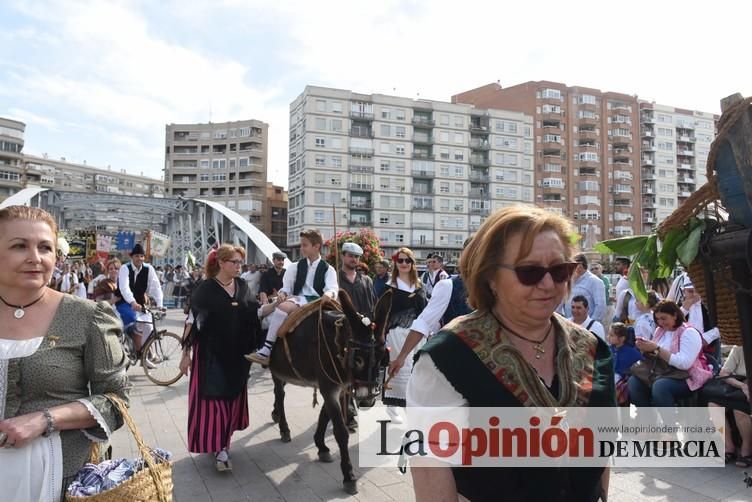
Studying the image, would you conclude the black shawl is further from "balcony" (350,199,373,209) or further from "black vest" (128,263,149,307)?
"balcony" (350,199,373,209)

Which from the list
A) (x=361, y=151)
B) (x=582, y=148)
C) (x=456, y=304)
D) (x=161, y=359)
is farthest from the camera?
(x=582, y=148)

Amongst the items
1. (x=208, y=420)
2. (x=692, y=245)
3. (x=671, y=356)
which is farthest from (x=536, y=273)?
(x=671, y=356)

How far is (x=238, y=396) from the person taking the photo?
530 centimetres

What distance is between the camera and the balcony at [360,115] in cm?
6944

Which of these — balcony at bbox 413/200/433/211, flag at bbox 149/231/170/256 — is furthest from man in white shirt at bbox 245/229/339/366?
balcony at bbox 413/200/433/211

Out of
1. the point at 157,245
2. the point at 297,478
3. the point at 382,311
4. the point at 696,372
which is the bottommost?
the point at 297,478

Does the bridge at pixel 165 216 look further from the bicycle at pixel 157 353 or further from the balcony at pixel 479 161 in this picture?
the balcony at pixel 479 161

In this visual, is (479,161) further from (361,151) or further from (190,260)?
(190,260)

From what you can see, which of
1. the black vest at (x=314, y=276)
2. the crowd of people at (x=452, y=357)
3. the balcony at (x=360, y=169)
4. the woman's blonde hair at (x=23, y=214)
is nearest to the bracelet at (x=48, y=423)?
the crowd of people at (x=452, y=357)

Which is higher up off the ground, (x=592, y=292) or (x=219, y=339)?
(x=592, y=292)

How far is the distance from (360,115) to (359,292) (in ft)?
213

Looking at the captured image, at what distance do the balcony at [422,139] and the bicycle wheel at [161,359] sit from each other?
64542 mm

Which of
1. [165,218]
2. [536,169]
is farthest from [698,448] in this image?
[536,169]

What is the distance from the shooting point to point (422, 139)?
72188 millimetres
